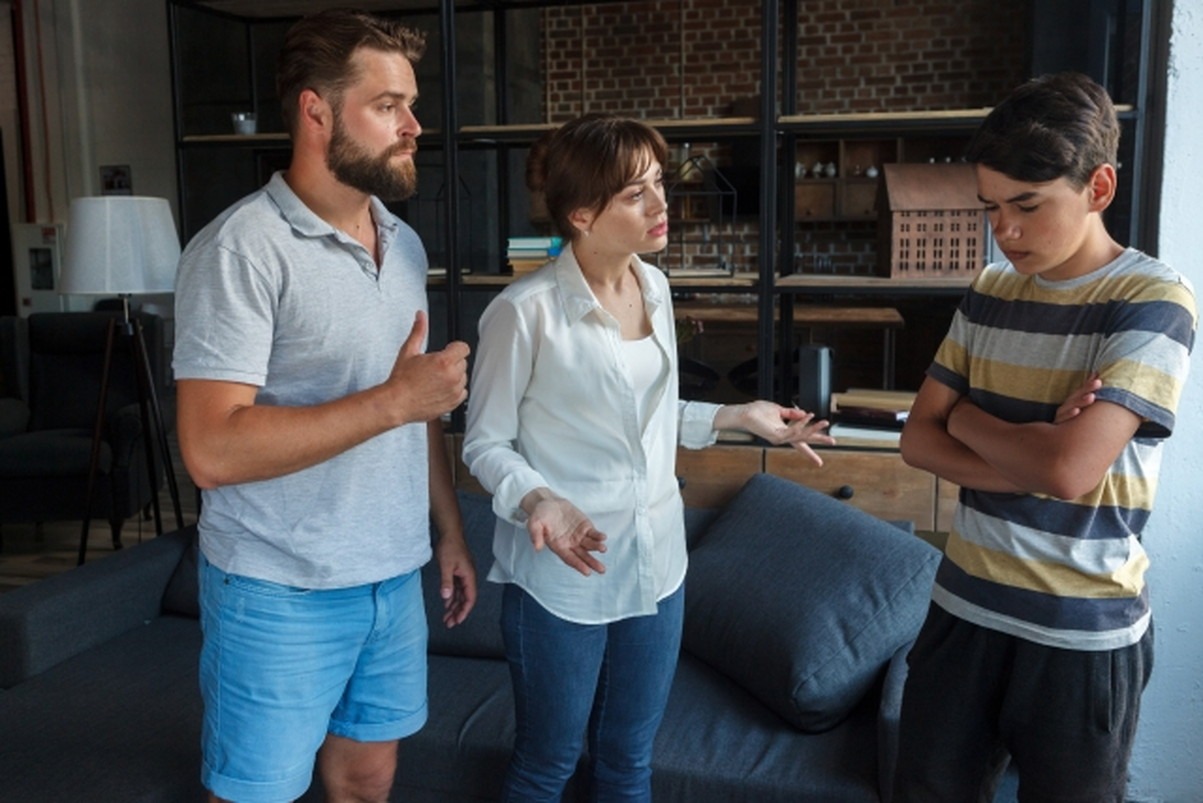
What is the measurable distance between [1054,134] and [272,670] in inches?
48.3

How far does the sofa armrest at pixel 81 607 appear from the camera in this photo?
251cm

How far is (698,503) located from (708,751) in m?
0.87

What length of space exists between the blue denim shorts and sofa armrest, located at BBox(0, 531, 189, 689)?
3.84 ft

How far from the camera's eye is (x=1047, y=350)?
138 cm

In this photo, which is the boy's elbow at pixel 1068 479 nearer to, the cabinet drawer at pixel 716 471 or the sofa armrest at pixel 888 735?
the sofa armrest at pixel 888 735

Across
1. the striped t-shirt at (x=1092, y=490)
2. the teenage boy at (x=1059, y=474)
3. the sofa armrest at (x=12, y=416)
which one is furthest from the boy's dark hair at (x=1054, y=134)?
the sofa armrest at (x=12, y=416)

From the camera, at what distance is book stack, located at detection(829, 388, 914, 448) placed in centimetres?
278

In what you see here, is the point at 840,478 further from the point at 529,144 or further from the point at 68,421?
the point at 68,421

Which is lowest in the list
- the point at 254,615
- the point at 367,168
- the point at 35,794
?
the point at 35,794

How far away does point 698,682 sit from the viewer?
238 centimetres

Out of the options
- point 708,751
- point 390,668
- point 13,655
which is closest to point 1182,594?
point 708,751

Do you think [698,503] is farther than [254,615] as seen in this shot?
Yes

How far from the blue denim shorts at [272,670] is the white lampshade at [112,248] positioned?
2.68 meters

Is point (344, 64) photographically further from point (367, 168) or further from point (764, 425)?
point (764, 425)
